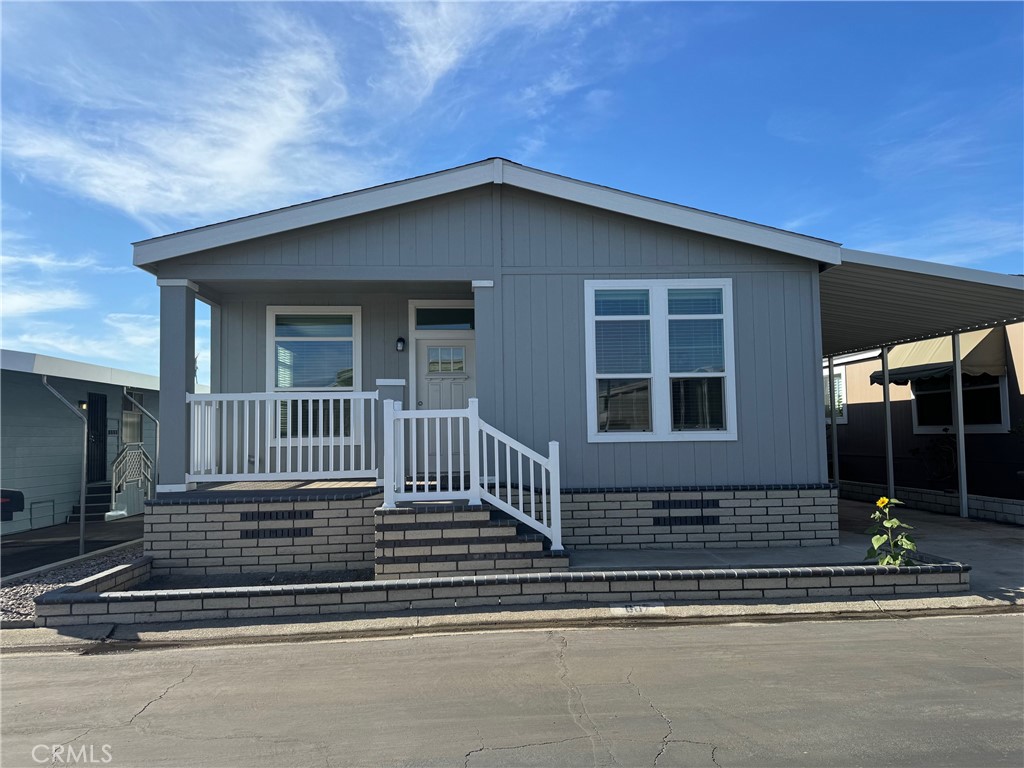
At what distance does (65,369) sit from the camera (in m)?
10.1

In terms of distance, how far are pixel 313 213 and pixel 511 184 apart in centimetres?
220

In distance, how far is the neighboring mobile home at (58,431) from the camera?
10328mm

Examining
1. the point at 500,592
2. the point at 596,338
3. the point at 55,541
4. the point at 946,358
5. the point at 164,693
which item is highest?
the point at 946,358

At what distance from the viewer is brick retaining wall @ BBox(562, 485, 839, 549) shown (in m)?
7.42

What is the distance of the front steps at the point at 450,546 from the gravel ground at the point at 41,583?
9.73ft

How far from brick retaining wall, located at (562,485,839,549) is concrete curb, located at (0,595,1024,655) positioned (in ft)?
5.39

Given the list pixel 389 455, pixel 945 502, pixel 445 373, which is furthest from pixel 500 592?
pixel 945 502

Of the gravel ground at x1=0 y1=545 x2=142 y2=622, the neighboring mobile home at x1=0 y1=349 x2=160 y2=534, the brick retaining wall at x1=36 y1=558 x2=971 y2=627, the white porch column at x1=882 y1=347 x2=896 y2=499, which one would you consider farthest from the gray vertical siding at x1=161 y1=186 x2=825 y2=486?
the neighboring mobile home at x1=0 y1=349 x2=160 y2=534

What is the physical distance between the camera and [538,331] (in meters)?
7.64

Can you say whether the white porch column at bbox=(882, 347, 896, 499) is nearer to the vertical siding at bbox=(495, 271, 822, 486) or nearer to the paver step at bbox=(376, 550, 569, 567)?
the vertical siding at bbox=(495, 271, 822, 486)

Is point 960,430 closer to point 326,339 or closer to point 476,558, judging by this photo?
point 476,558

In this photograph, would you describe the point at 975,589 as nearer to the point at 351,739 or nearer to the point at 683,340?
the point at 683,340

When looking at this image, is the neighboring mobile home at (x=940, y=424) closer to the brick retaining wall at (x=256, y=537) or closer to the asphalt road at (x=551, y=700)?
the asphalt road at (x=551, y=700)

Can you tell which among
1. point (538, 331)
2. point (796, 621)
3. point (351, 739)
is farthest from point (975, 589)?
point (351, 739)
